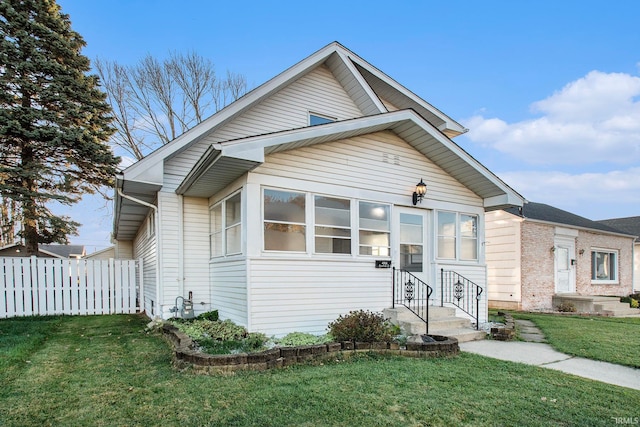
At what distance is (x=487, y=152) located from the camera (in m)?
24.3

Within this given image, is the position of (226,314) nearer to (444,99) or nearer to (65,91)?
(65,91)

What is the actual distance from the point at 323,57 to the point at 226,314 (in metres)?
6.55

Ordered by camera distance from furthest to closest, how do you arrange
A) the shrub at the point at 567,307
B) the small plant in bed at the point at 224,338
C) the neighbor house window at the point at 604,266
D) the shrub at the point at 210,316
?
the neighbor house window at the point at 604,266, the shrub at the point at 567,307, the shrub at the point at 210,316, the small plant in bed at the point at 224,338

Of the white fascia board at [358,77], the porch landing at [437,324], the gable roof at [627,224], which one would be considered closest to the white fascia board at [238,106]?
the white fascia board at [358,77]

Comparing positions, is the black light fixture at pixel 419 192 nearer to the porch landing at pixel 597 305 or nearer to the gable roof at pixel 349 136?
the gable roof at pixel 349 136

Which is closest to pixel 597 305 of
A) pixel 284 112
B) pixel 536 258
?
pixel 536 258

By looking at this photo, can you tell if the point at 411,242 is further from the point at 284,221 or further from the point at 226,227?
the point at 226,227

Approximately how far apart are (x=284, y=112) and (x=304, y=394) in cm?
706

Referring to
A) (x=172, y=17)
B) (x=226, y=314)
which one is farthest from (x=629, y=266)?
(x=172, y=17)

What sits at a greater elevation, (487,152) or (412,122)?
(487,152)

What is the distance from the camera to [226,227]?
7508mm

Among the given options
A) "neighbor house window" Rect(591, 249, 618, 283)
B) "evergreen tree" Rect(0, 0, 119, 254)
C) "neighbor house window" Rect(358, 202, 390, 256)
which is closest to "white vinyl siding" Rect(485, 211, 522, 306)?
"neighbor house window" Rect(591, 249, 618, 283)

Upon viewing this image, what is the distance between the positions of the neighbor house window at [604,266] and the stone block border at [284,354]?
14282 mm

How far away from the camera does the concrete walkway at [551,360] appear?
189 inches
